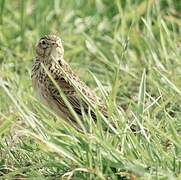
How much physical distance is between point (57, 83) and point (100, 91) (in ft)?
2.84

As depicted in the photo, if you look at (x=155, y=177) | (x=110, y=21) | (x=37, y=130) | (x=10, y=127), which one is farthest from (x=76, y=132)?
(x=110, y=21)

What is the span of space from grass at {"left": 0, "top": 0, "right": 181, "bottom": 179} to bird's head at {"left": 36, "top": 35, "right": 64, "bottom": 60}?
32 centimetres

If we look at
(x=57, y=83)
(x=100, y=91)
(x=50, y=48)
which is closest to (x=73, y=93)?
(x=57, y=83)

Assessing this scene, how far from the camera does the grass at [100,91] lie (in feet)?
17.9

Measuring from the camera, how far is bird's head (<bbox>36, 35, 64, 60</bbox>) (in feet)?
24.2

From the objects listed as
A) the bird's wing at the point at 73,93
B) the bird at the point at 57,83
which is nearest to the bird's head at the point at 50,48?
the bird at the point at 57,83

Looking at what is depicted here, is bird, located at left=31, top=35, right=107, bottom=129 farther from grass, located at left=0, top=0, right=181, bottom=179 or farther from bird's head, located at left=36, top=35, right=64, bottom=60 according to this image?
grass, located at left=0, top=0, right=181, bottom=179

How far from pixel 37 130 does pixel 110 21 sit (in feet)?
14.3

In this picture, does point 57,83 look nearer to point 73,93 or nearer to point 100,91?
point 73,93

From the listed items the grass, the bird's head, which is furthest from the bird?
the grass

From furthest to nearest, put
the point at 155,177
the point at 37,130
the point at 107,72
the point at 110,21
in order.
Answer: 1. the point at 110,21
2. the point at 107,72
3. the point at 37,130
4. the point at 155,177

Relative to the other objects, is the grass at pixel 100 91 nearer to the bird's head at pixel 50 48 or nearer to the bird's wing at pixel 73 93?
the bird's wing at pixel 73 93

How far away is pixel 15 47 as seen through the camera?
9.12 meters

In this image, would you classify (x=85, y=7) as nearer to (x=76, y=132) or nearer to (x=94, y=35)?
(x=94, y=35)
